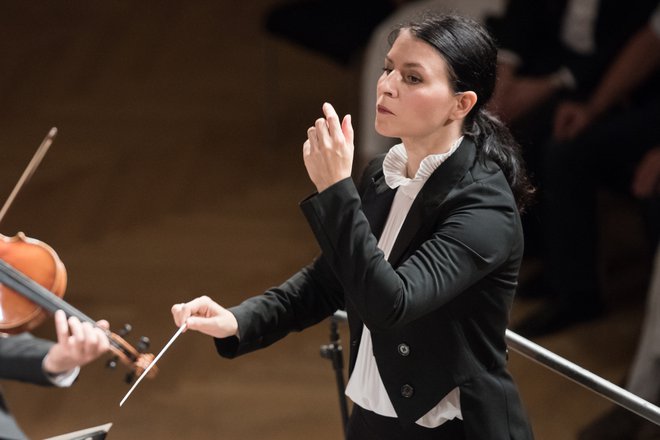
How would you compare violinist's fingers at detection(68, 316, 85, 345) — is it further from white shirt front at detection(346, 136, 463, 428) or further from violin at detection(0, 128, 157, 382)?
white shirt front at detection(346, 136, 463, 428)

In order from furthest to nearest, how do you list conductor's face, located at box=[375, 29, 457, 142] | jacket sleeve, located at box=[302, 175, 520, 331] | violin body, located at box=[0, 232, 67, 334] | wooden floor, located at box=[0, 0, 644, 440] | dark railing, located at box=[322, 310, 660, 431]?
wooden floor, located at box=[0, 0, 644, 440] → dark railing, located at box=[322, 310, 660, 431] → violin body, located at box=[0, 232, 67, 334] → conductor's face, located at box=[375, 29, 457, 142] → jacket sleeve, located at box=[302, 175, 520, 331]

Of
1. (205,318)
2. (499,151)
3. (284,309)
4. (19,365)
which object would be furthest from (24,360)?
(499,151)

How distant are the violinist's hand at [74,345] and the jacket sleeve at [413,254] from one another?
0.31 metres

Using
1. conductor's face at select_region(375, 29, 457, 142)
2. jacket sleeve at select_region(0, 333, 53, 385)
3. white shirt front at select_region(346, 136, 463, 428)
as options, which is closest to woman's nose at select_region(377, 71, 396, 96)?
conductor's face at select_region(375, 29, 457, 142)

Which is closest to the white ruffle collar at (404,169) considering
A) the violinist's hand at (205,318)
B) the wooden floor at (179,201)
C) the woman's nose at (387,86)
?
the woman's nose at (387,86)

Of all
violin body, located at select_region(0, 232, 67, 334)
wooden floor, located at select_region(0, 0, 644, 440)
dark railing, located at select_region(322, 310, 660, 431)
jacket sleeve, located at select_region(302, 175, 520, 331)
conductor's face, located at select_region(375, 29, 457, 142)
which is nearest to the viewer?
jacket sleeve, located at select_region(302, 175, 520, 331)

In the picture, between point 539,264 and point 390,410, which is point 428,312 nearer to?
point 390,410

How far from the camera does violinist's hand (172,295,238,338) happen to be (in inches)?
64.1

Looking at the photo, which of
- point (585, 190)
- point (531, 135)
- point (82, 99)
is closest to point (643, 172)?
point (585, 190)

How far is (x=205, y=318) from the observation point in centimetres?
165

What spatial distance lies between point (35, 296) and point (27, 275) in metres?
0.08

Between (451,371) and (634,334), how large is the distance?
226cm

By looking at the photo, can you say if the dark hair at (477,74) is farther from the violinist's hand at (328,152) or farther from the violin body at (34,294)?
the violin body at (34,294)

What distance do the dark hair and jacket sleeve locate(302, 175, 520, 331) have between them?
0.10 m
